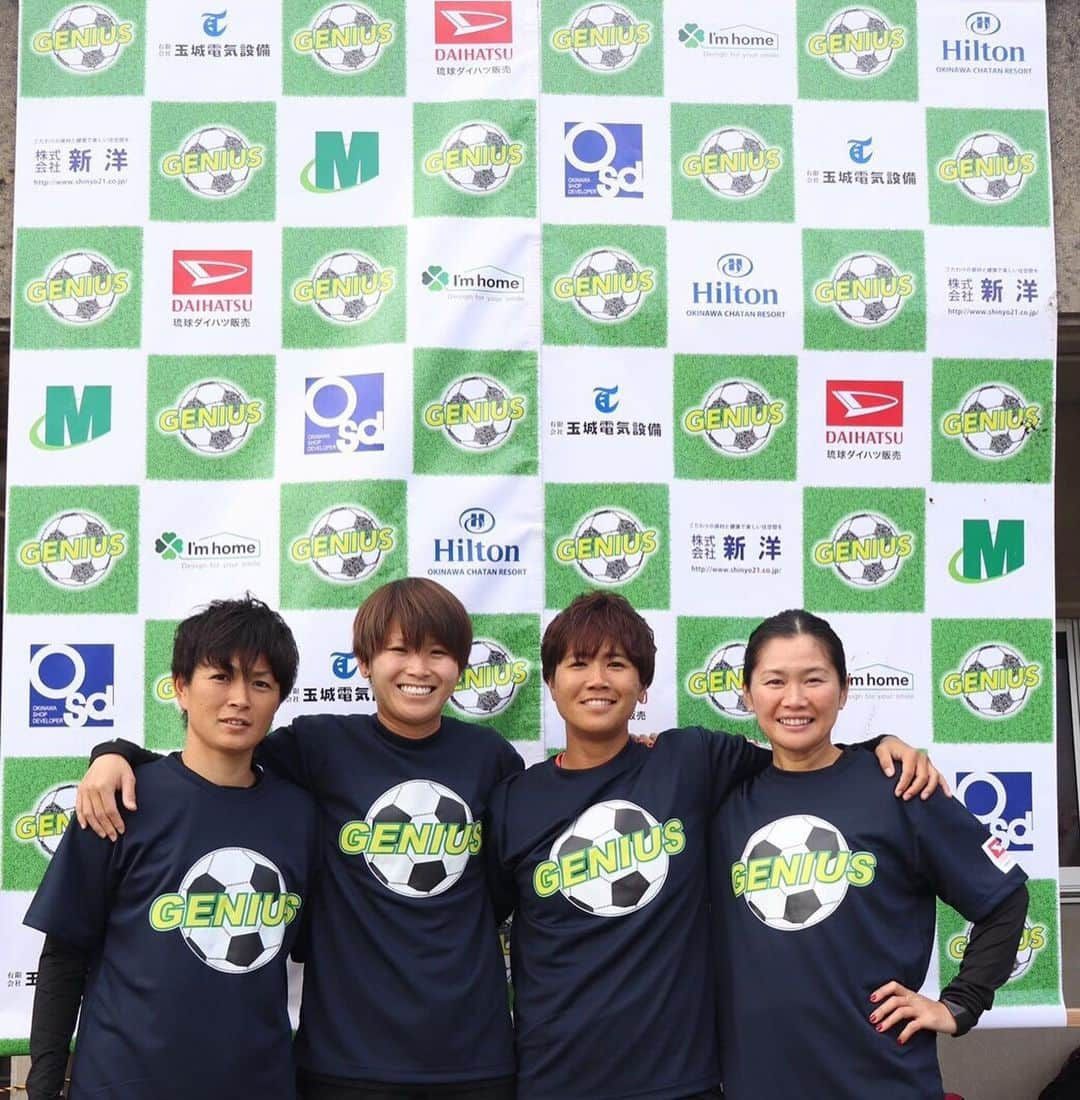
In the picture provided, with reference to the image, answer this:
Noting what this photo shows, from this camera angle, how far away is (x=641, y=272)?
127 inches

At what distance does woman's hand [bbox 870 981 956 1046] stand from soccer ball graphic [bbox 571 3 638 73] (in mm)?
2295

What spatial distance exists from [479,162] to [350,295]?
469mm

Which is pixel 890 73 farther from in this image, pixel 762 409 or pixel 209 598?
pixel 209 598

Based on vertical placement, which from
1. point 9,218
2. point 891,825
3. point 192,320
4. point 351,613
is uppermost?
point 9,218

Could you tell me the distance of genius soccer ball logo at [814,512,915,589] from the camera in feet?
10.5

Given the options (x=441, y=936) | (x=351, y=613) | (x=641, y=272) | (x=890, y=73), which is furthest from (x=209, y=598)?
(x=890, y=73)

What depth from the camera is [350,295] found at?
3.21 metres

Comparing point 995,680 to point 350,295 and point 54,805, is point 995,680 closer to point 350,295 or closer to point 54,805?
point 350,295

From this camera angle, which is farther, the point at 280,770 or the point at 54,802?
the point at 54,802

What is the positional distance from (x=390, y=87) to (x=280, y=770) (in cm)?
177

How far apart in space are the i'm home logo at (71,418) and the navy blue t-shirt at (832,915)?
181 cm

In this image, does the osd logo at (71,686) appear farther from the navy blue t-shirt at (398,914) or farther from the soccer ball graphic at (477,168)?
the soccer ball graphic at (477,168)

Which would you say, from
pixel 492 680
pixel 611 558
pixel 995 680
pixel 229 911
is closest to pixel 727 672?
pixel 611 558

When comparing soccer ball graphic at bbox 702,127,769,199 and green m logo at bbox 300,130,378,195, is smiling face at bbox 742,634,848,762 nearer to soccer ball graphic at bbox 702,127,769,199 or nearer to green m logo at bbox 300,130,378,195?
soccer ball graphic at bbox 702,127,769,199
